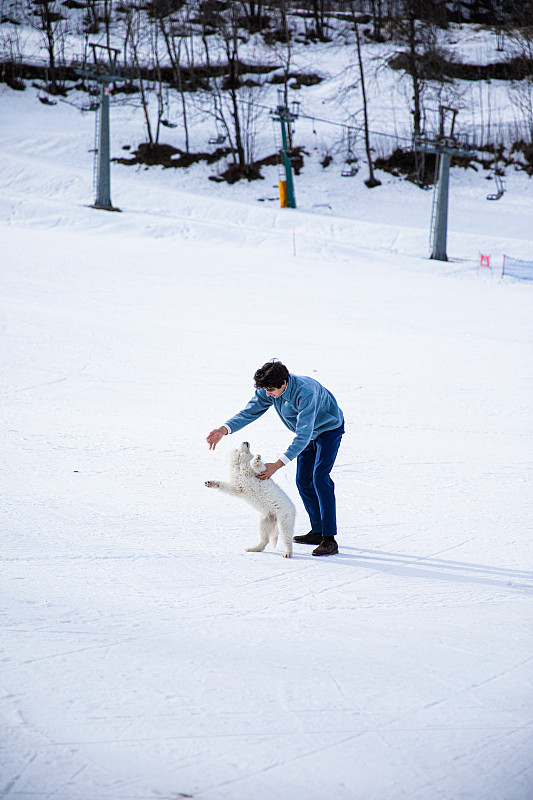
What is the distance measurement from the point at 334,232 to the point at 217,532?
2479cm

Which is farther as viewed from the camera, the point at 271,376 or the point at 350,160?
the point at 350,160

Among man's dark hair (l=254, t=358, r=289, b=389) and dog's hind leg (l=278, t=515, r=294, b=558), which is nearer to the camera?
man's dark hair (l=254, t=358, r=289, b=389)

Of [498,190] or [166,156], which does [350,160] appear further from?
[166,156]

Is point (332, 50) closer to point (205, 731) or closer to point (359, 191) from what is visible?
point (359, 191)

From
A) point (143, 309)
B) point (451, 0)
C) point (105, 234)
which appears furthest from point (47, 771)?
point (451, 0)

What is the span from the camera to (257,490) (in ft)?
16.7

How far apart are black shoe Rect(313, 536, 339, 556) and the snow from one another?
0.09 meters

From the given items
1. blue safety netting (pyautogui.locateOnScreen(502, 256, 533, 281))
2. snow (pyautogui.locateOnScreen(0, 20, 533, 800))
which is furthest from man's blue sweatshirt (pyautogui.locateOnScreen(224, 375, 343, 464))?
blue safety netting (pyautogui.locateOnScreen(502, 256, 533, 281))

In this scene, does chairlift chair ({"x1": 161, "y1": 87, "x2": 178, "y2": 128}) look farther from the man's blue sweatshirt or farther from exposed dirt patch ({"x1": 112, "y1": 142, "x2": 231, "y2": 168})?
the man's blue sweatshirt

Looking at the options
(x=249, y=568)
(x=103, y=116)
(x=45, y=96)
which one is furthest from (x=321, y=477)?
(x=45, y=96)

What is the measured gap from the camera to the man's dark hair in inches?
189

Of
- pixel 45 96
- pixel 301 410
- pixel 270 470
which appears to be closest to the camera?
pixel 270 470

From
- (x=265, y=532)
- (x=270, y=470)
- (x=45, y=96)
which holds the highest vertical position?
(x=45, y=96)

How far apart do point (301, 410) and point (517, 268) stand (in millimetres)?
22436
